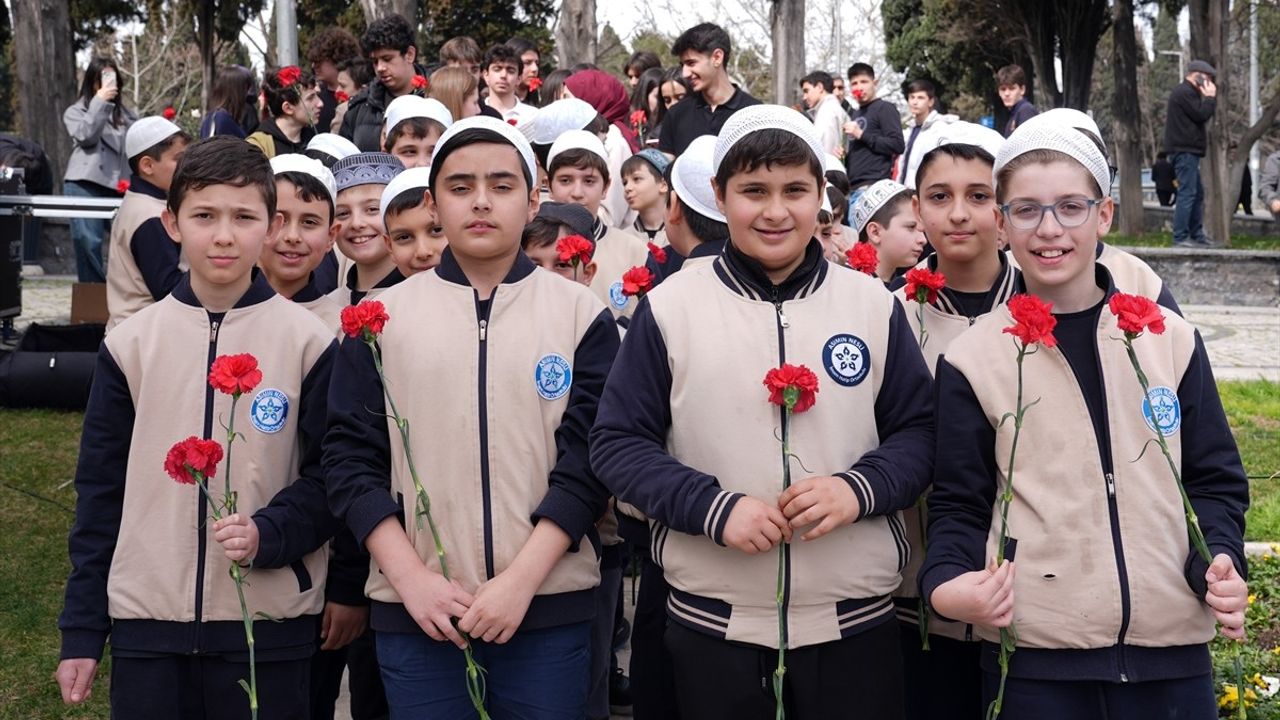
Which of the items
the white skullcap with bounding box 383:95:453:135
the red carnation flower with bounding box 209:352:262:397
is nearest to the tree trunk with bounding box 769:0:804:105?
the white skullcap with bounding box 383:95:453:135

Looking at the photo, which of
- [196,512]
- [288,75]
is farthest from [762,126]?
[288,75]

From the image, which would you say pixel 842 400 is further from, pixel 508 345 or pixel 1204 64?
pixel 1204 64

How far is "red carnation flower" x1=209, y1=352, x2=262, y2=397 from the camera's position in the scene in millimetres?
2840

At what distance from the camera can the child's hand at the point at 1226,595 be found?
2611mm

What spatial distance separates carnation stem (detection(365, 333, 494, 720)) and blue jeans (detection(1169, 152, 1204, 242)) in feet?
53.1

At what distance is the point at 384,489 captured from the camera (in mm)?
3129

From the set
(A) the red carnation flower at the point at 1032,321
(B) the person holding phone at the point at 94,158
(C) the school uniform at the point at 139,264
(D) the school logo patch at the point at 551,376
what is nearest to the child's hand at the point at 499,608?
(D) the school logo patch at the point at 551,376

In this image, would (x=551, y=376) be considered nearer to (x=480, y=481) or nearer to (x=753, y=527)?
(x=480, y=481)

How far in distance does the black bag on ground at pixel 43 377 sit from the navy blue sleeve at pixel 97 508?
6555 millimetres

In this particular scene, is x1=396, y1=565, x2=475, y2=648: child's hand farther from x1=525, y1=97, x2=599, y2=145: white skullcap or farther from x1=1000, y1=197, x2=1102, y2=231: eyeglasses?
x1=525, y1=97, x2=599, y2=145: white skullcap

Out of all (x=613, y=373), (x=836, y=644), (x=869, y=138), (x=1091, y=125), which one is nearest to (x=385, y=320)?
(x=613, y=373)

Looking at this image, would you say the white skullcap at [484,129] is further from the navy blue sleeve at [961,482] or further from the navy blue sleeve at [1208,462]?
the navy blue sleeve at [1208,462]

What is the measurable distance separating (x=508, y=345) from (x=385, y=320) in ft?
0.98

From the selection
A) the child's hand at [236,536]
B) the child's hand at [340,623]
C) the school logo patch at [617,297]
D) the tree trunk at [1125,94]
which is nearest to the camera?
the child's hand at [236,536]
